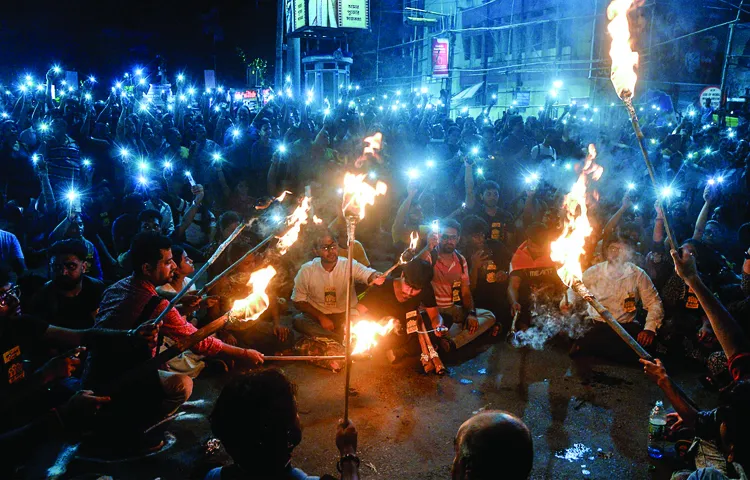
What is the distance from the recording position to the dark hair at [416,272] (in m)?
6.86

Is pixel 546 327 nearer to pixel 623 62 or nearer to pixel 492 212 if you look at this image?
pixel 492 212

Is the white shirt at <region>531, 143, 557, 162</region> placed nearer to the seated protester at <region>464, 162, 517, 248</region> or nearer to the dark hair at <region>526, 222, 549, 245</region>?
the seated protester at <region>464, 162, 517, 248</region>

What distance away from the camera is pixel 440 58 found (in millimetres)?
37406

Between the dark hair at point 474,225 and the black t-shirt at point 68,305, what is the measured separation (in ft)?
17.7

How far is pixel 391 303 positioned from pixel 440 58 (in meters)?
33.4

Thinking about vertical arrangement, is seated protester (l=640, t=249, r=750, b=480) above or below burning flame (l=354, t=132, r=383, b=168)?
below

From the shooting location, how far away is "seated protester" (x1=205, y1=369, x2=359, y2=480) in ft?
8.27

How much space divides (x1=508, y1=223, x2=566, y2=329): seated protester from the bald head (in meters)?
5.89

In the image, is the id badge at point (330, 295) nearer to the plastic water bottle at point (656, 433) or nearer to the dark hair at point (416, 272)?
the dark hair at point (416, 272)

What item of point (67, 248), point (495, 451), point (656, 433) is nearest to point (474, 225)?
point (656, 433)

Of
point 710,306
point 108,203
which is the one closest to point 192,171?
point 108,203

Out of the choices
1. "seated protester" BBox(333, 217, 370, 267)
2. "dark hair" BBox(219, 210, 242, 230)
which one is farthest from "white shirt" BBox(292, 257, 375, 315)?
"dark hair" BBox(219, 210, 242, 230)

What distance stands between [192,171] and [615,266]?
9263mm

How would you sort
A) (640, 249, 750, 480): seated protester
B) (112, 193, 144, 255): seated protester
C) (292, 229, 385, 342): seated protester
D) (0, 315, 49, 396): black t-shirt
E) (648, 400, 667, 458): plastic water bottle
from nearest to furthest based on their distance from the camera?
(640, 249, 750, 480): seated protester, (0, 315, 49, 396): black t-shirt, (648, 400, 667, 458): plastic water bottle, (292, 229, 385, 342): seated protester, (112, 193, 144, 255): seated protester
